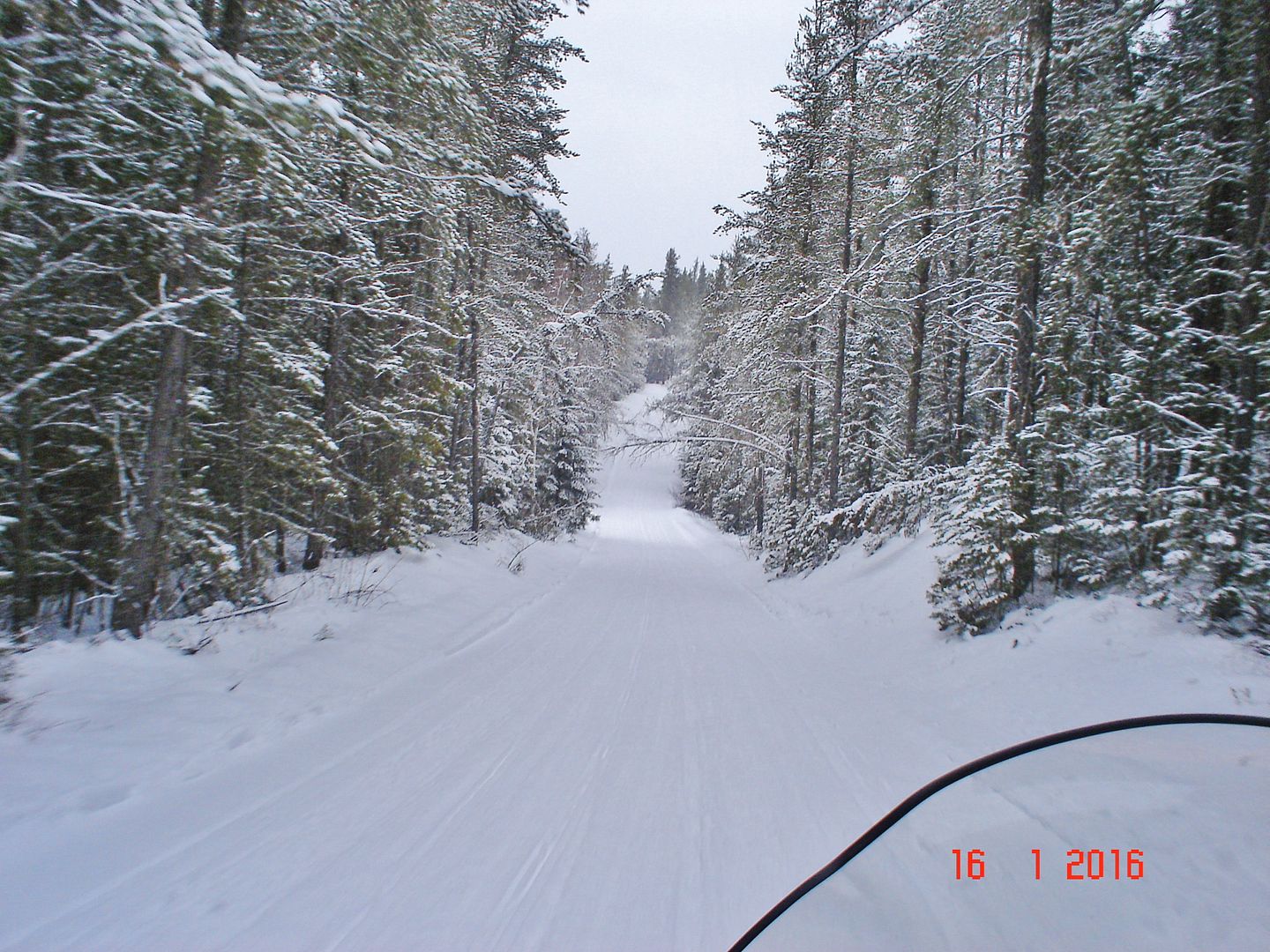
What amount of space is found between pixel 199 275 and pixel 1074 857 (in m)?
7.66

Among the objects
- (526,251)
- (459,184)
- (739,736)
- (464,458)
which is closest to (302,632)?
(739,736)

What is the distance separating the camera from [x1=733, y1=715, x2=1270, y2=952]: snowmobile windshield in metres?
1.02

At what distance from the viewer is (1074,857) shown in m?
1.20

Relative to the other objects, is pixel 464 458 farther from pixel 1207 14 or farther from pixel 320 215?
pixel 1207 14

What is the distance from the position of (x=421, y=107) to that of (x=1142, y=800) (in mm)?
9236

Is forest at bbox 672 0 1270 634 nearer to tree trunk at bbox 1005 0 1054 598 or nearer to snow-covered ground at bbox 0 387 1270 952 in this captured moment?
tree trunk at bbox 1005 0 1054 598

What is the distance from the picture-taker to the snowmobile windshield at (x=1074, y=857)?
1.02 metres

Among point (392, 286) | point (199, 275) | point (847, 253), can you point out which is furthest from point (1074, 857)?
point (847, 253)

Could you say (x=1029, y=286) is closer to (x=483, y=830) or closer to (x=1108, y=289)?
(x=1108, y=289)

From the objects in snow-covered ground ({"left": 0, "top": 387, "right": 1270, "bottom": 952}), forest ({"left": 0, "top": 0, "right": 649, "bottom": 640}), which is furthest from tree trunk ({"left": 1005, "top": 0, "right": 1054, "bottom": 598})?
forest ({"left": 0, "top": 0, "right": 649, "bottom": 640})

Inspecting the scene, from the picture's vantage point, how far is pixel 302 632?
6691 mm

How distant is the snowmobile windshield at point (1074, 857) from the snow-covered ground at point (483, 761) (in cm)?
162

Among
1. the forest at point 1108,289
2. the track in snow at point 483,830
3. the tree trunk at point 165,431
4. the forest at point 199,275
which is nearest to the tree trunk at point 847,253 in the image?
the forest at point 1108,289

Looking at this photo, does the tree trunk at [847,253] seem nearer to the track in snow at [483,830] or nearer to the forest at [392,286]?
the forest at [392,286]
